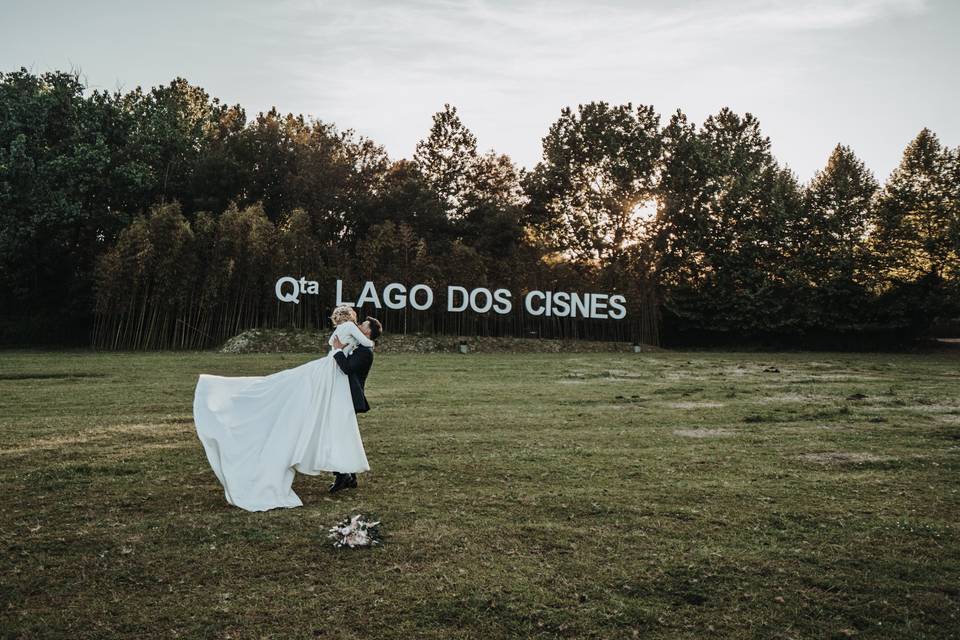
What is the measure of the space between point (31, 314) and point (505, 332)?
24856 millimetres

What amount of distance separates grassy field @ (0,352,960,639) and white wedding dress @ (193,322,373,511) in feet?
1.07

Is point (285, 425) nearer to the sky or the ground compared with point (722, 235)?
nearer to the ground

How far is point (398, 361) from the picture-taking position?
24.1 meters

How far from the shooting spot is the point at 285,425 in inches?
276

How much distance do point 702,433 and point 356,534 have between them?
260 inches

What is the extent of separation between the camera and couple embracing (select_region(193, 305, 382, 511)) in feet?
21.9

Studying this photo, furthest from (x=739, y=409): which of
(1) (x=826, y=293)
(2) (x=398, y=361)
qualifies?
(1) (x=826, y=293)

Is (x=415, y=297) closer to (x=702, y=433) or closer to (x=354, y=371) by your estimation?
(x=702, y=433)

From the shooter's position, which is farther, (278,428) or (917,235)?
(917,235)

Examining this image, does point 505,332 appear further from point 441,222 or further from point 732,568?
point 732,568

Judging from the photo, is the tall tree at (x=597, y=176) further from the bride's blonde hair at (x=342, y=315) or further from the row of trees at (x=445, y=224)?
the bride's blonde hair at (x=342, y=315)

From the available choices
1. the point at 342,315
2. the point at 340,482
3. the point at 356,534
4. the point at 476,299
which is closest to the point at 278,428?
the point at 340,482

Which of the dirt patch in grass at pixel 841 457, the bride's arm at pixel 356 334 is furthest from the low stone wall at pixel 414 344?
the dirt patch in grass at pixel 841 457

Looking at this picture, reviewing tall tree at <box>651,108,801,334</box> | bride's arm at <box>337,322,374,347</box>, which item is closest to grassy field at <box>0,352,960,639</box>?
bride's arm at <box>337,322,374,347</box>
